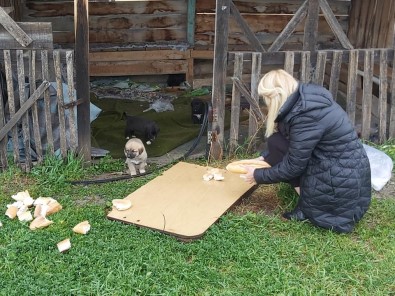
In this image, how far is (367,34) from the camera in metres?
8.62

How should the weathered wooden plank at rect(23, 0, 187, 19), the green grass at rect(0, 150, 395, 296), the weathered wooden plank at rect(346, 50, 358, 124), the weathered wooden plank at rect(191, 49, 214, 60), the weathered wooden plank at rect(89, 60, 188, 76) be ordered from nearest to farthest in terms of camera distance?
1. the green grass at rect(0, 150, 395, 296)
2. the weathered wooden plank at rect(346, 50, 358, 124)
3. the weathered wooden plank at rect(23, 0, 187, 19)
4. the weathered wooden plank at rect(89, 60, 188, 76)
5. the weathered wooden plank at rect(191, 49, 214, 60)

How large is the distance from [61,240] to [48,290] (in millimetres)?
681

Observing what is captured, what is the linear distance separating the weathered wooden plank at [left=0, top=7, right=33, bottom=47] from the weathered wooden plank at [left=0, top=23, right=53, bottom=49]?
7 cm

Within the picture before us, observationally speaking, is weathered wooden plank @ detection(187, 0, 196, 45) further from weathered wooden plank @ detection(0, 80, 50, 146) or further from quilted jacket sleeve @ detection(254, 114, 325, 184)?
quilted jacket sleeve @ detection(254, 114, 325, 184)

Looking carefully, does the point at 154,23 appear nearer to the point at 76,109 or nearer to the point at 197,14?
the point at 197,14

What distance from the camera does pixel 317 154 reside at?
4.17 meters

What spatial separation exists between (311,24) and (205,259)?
340cm

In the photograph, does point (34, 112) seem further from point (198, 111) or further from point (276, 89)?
point (198, 111)

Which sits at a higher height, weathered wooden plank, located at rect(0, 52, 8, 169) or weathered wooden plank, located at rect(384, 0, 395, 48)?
weathered wooden plank, located at rect(384, 0, 395, 48)

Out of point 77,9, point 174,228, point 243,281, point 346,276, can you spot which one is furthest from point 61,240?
point 77,9

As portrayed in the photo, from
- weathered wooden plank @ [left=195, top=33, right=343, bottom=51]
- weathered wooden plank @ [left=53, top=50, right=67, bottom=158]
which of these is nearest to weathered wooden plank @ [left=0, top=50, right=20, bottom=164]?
weathered wooden plank @ [left=53, top=50, right=67, bottom=158]

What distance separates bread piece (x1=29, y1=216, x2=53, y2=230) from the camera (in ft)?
14.2

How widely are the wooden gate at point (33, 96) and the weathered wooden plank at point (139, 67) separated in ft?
13.5

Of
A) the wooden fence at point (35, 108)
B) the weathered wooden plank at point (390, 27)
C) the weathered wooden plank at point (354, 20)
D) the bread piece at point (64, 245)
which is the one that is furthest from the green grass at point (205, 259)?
the weathered wooden plank at point (354, 20)
